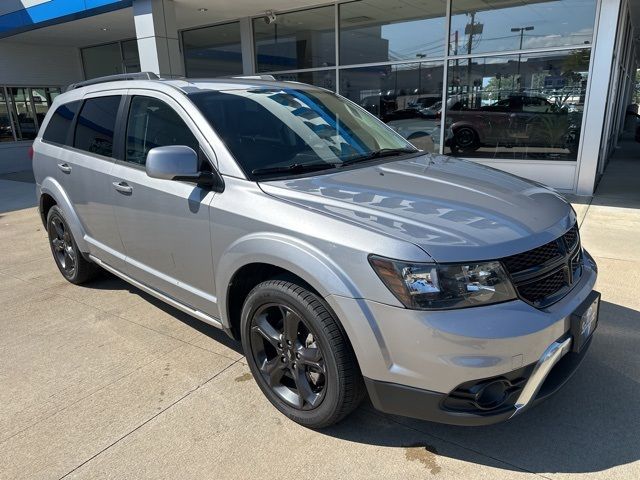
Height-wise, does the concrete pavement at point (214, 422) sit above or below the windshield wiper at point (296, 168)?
below

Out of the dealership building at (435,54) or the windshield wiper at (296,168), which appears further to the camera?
the dealership building at (435,54)

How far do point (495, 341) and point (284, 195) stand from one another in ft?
4.05

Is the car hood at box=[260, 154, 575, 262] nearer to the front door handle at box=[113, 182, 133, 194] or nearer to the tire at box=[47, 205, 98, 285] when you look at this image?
the front door handle at box=[113, 182, 133, 194]

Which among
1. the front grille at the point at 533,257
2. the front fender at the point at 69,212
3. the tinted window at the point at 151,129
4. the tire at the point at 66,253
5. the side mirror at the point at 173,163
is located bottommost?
the tire at the point at 66,253

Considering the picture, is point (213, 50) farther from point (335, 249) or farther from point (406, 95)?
point (335, 249)

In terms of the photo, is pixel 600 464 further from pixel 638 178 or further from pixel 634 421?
pixel 638 178

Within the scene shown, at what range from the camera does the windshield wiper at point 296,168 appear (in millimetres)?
2760

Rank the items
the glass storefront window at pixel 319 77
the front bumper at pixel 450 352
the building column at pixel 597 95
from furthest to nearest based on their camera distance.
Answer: the glass storefront window at pixel 319 77
the building column at pixel 597 95
the front bumper at pixel 450 352

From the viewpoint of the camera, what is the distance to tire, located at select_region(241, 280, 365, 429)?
2268mm

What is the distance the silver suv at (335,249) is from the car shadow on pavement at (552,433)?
0.35 metres

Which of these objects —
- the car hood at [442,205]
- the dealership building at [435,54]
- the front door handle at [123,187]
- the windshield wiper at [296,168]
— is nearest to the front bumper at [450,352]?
the car hood at [442,205]

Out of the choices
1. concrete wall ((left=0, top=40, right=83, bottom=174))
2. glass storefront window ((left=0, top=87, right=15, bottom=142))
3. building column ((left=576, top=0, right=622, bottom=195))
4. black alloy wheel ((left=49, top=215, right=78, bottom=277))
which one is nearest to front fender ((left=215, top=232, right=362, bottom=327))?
black alloy wheel ((left=49, top=215, right=78, bottom=277))

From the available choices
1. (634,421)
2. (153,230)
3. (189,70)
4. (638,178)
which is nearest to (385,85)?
(638,178)

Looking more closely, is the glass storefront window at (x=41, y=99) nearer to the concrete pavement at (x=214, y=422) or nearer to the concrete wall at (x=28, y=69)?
the concrete wall at (x=28, y=69)
